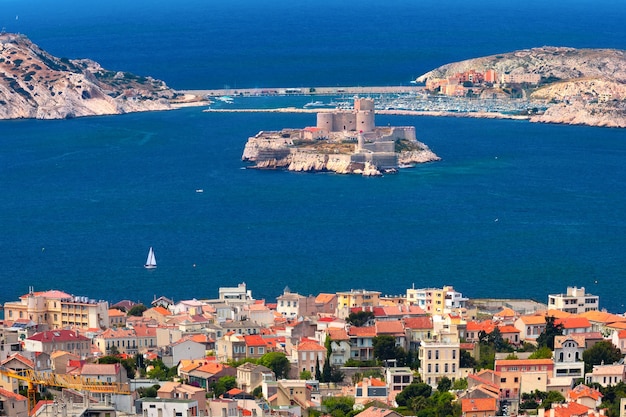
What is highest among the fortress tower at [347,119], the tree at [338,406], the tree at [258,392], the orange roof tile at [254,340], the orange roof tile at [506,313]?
the fortress tower at [347,119]

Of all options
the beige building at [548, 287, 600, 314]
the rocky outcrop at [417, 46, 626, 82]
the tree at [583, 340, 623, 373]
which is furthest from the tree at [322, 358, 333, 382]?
the rocky outcrop at [417, 46, 626, 82]

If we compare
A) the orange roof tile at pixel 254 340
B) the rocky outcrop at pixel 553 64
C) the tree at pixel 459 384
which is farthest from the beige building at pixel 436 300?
the rocky outcrop at pixel 553 64

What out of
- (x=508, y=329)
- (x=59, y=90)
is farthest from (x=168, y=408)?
(x=59, y=90)

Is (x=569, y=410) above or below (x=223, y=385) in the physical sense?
below

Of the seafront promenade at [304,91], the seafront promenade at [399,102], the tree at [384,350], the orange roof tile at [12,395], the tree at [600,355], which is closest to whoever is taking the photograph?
the orange roof tile at [12,395]

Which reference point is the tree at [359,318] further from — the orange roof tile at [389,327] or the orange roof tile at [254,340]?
Answer: the orange roof tile at [254,340]

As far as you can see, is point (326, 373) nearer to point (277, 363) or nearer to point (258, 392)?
point (277, 363)

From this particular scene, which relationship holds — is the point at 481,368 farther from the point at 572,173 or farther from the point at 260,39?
the point at 260,39
